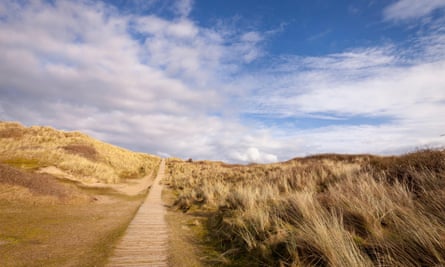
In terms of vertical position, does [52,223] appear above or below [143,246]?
above

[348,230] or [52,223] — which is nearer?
[348,230]

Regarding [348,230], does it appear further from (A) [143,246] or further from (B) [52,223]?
(B) [52,223]

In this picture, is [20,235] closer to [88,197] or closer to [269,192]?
[88,197]

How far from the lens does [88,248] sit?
657 centimetres

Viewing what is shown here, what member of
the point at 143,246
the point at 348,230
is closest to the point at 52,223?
the point at 143,246

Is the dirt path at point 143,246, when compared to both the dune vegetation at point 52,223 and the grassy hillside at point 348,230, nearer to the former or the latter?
the dune vegetation at point 52,223

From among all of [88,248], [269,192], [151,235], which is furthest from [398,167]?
[88,248]

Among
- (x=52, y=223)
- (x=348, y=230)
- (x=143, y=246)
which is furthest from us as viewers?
(x=52, y=223)

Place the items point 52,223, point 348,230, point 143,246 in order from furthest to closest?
1. point 52,223
2. point 143,246
3. point 348,230

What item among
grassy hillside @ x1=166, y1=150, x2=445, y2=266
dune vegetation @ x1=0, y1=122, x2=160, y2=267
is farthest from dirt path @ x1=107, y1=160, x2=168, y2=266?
grassy hillside @ x1=166, y1=150, x2=445, y2=266

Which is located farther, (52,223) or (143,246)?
(52,223)

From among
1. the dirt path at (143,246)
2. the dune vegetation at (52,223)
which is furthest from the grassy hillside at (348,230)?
the dune vegetation at (52,223)

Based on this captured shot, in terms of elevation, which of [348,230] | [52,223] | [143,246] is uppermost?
[348,230]

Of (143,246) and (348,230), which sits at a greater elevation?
(348,230)
